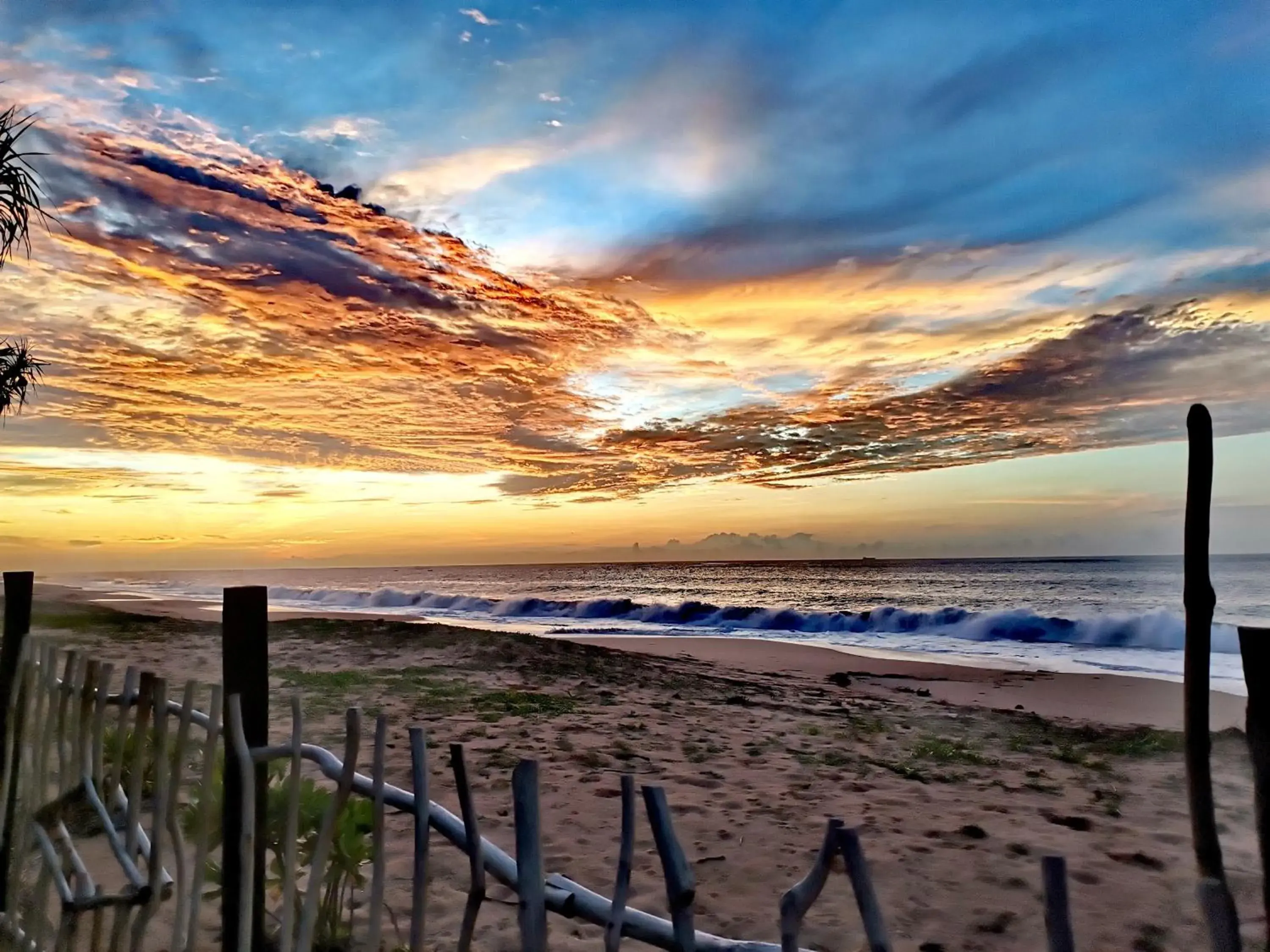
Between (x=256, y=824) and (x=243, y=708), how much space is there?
38cm

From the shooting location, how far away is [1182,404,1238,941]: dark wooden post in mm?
1941

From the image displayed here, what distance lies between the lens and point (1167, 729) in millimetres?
9516

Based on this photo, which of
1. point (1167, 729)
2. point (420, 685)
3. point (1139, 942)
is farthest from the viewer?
point (420, 685)

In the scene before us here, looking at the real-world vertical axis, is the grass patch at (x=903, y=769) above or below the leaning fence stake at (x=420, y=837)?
below

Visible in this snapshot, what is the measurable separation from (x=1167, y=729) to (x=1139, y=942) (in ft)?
22.0

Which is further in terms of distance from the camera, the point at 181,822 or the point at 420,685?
the point at 420,685

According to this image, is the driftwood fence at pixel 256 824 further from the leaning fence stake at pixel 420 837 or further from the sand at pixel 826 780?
the sand at pixel 826 780

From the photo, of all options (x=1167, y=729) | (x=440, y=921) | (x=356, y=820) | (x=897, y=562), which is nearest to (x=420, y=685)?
(x=440, y=921)

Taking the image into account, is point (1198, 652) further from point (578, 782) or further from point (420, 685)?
point (420, 685)

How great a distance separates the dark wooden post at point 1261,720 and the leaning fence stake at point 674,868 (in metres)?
1.14

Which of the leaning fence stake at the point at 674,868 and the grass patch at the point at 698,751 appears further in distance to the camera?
the grass patch at the point at 698,751

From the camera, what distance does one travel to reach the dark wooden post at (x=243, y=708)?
2.66 m

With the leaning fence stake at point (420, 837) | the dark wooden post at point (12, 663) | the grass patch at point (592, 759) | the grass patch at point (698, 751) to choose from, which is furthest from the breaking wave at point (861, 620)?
the dark wooden post at point (12, 663)

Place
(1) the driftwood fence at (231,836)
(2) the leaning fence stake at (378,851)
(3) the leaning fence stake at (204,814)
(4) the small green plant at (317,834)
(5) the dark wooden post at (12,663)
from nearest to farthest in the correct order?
(1) the driftwood fence at (231,836)
(2) the leaning fence stake at (378,851)
(3) the leaning fence stake at (204,814)
(4) the small green plant at (317,834)
(5) the dark wooden post at (12,663)
